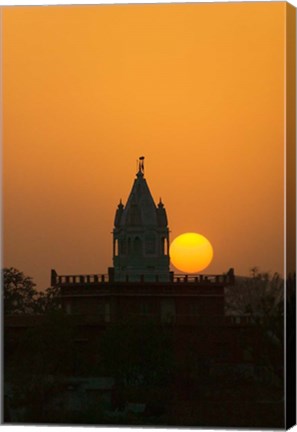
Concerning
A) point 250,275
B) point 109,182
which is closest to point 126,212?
point 109,182

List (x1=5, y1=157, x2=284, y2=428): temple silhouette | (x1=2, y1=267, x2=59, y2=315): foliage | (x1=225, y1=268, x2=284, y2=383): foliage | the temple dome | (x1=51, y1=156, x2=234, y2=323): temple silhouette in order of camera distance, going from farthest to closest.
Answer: (x1=2, y1=267, x2=59, y2=315): foliage
the temple dome
(x1=51, y1=156, x2=234, y2=323): temple silhouette
(x1=5, y1=157, x2=284, y2=428): temple silhouette
(x1=225, y1=268, x2=284, y2=383): foliage

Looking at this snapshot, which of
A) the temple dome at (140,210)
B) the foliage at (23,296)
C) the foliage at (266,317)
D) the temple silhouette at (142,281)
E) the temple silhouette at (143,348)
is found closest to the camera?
the foliage at (266,317)

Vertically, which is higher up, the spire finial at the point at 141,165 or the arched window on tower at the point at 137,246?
the spire finial at the point at 141,165

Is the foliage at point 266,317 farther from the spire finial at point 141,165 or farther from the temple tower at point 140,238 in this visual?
the spire finial at point 141,165

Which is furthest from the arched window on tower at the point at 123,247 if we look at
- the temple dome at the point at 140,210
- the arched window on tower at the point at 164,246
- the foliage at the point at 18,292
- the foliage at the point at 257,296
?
the foliage at the point at 257,296

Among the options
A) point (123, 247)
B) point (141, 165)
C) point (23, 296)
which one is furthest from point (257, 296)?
point (23, 296)

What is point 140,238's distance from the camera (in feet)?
49.3

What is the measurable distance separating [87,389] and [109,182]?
1.83 m

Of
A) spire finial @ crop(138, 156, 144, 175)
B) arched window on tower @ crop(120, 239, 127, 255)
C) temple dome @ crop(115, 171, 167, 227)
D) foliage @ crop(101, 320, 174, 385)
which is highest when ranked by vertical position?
spire finial @ crop(138, 156, 144, 175)

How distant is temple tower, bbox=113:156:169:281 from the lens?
48.9ft

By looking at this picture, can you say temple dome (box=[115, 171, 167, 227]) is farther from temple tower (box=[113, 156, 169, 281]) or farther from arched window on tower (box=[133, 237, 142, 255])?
arched window on tower (box=[133, 237, 142, 255])

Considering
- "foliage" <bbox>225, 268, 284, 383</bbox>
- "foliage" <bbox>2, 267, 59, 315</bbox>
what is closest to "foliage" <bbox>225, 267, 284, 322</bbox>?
"foliage" <bbox>225, 268, 284, 383</bbox>

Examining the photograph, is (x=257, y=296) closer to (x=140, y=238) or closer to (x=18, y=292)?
(x=140, y=238)

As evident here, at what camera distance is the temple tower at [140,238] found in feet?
48.9
